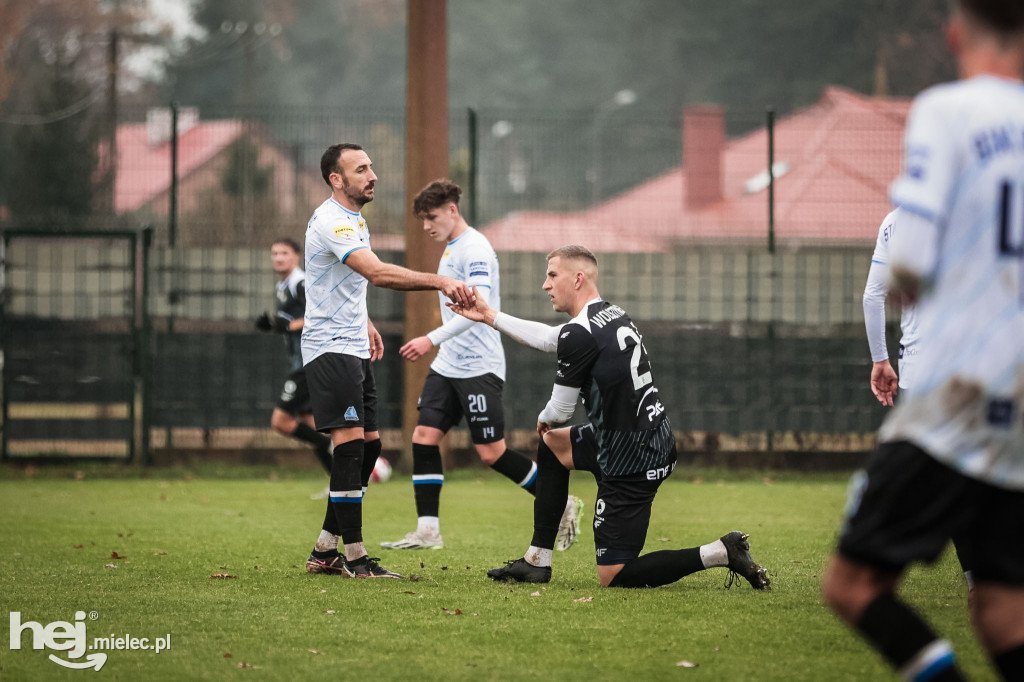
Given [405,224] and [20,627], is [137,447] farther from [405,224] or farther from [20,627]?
[20,627]

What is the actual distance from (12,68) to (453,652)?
47.5 metres

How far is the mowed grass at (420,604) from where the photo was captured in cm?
421

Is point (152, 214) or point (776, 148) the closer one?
point (776, 148)

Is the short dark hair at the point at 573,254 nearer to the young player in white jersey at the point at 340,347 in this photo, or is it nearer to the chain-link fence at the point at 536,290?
the young player in white jersey at the point at 340,347

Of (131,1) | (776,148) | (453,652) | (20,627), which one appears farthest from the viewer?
(131,1)

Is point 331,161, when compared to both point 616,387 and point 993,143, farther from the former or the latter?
point 993,143

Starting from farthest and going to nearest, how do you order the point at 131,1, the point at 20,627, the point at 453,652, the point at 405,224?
the point at 131,1 → the point at 405,224 → the point at 20,627 → the point at 453,652

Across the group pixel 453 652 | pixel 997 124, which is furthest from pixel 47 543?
pixel 997 124

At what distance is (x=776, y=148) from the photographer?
13.2m

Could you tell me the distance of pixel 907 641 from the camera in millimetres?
2945

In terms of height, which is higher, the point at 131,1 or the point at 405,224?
the point at 131,1

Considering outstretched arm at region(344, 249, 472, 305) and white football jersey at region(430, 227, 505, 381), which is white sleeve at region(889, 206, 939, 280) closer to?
outstretched arm at region(344, 249, 472, 305)

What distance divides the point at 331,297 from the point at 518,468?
1.86 meters

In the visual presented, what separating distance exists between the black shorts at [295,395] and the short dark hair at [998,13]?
7920 millimetres
